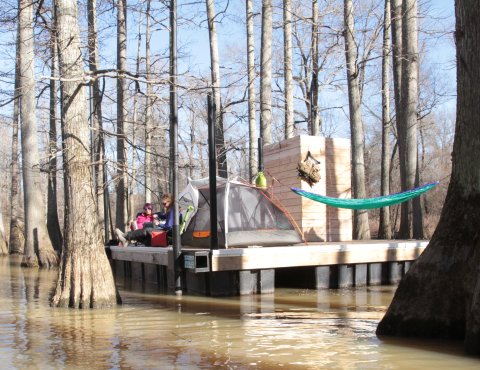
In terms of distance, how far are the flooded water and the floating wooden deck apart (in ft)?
1.49

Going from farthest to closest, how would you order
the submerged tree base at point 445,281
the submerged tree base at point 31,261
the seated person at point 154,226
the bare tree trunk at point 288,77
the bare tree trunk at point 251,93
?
the bare tree trunk at point 288,77 → the bare tree trunk at point 251,93 → the submerged tree base at point 31,261 → the seated person at point 154,226 → the submerged tree base at point 445,281

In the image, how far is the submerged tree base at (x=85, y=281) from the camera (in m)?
8.43

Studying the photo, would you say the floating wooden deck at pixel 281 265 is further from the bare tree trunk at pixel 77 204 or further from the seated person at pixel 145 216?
the bare tree trunk at pixel 77 204

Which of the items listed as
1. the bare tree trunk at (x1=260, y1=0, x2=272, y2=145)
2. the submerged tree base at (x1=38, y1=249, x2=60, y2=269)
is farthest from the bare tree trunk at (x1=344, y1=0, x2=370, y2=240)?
the submerged tree base at (x1=38, y1=249, x2=60, y2=269)

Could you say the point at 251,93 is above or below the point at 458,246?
above

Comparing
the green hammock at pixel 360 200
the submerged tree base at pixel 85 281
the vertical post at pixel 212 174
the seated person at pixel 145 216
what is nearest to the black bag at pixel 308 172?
the green hammock at pixel 360 200

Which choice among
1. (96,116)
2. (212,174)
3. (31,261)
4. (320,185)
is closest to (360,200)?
(320,185)

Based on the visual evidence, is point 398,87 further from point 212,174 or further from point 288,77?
point 212,174

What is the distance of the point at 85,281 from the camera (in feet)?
27.8

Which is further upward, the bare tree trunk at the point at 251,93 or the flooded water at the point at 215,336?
the bare tree trunk at the point at 251,93

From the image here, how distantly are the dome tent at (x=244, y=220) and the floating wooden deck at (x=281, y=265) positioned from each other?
0.43m

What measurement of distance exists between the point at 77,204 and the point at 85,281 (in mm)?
1067

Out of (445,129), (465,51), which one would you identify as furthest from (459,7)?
(445,129)

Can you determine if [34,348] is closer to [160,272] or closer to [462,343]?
[462,343]
